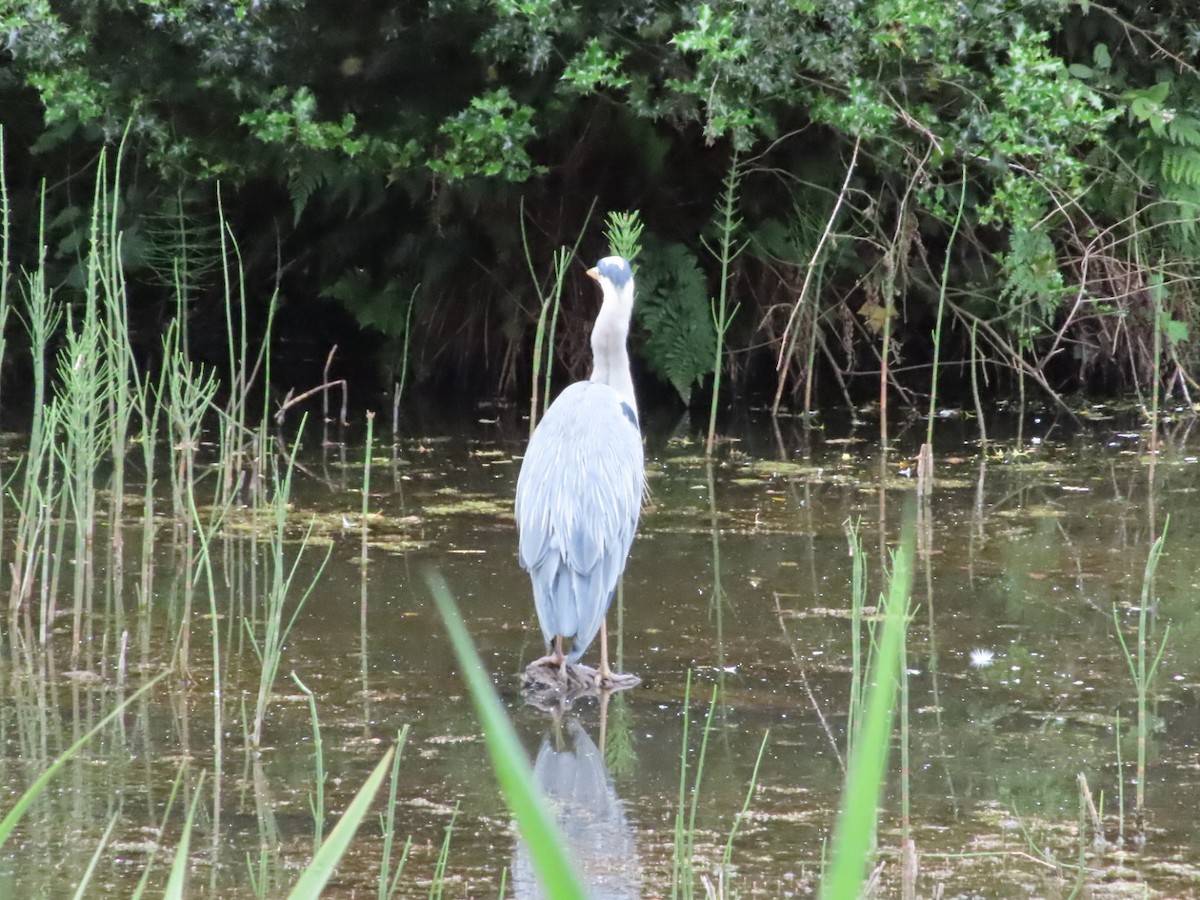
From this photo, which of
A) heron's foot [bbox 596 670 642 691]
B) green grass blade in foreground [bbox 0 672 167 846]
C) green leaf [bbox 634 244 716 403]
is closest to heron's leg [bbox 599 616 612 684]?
heron's foot [bbox 596 670 642 691]

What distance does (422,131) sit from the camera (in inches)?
303

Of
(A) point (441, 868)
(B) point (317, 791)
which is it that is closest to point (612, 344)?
(B) point (317, 791)

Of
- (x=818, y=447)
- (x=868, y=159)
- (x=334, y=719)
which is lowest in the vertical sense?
(x=334, y=719)

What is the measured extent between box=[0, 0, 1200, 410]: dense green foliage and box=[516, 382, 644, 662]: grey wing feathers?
2.77 m

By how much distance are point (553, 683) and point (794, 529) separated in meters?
1.78

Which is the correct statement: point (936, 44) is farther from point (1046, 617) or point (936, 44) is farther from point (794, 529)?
point (1046, 617)

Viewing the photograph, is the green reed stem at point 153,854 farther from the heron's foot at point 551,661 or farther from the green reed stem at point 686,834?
the heron's foot at point 551,661

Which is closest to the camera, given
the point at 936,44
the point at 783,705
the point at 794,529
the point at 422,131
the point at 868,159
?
the point at 783,705

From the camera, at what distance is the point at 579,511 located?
3816 millimetres

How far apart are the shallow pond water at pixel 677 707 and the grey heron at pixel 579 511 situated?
199 millimetres

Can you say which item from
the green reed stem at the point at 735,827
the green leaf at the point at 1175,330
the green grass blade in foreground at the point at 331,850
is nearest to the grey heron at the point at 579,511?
the green reed stem at the point at 735,827

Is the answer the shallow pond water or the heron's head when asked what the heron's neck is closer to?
the heron's head

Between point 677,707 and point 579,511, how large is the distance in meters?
Answer: 0.53

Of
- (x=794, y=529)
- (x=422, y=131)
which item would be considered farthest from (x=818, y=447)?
(x=422, y=131)
